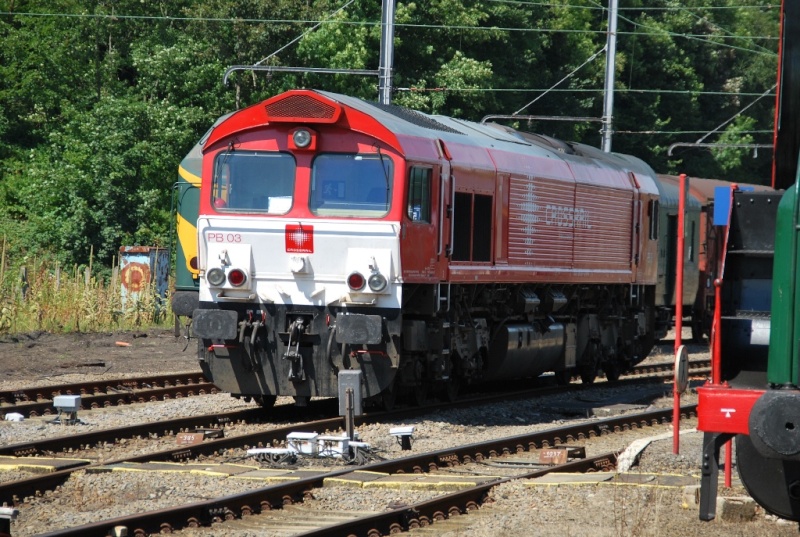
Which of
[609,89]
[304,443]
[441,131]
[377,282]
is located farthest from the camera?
[609,89]

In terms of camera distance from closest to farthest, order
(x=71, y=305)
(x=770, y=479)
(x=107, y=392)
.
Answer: (x=770, y=479), (x=107, y=392), (x=71, y=305)

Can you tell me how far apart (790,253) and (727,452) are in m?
2.59

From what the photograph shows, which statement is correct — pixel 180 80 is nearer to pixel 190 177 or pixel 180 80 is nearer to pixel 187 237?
pixel 190 177

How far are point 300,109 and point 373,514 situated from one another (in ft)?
20.3

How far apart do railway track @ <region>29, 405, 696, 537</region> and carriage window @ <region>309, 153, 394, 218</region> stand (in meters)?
2.88

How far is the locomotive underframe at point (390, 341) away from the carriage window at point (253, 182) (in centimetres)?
108

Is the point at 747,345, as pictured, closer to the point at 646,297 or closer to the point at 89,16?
the point at 646,297

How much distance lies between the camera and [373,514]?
27.9 feet

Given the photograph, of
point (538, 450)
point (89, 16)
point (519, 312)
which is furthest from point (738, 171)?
point (538, 450)

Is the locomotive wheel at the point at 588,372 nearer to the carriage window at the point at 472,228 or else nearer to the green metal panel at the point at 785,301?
→ the carriage window at the point at 472,228

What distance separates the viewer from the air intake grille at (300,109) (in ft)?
44.4

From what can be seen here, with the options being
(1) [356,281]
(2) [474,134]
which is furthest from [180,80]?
(1) [356,281]

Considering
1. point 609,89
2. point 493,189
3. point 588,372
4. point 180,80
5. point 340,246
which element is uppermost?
point 180,80

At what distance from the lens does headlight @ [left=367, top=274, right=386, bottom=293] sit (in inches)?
518
